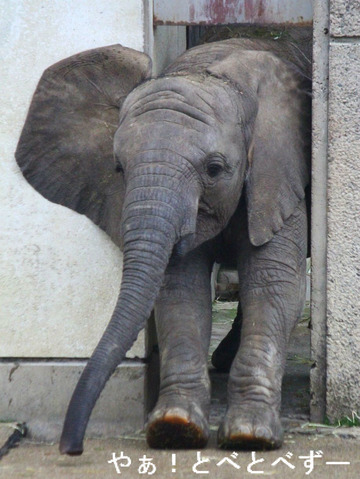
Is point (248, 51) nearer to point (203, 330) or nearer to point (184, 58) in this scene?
point (184, 58)

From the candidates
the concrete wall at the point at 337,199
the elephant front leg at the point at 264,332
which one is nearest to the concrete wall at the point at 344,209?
the concrete wall at the point at 337,199

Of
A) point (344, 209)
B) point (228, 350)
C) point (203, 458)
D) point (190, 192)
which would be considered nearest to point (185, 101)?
point (190, 192)

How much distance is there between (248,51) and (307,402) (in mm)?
1623

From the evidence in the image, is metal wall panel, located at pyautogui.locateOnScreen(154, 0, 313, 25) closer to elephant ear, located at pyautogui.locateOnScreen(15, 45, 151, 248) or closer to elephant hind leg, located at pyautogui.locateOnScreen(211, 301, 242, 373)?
elephant ear, located at pyautogui.locateOnScreen(15, 45, 151, 248)

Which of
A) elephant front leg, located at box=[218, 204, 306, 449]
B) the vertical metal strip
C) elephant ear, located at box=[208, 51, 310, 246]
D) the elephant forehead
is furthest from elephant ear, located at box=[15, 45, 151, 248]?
the vertical metal strip

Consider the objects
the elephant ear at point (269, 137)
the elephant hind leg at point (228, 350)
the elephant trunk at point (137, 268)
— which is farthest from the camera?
the elephant hind leg at point (228, 350)

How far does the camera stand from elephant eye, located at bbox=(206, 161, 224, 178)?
409 cm

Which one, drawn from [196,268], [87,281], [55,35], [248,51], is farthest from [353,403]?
[55,35]

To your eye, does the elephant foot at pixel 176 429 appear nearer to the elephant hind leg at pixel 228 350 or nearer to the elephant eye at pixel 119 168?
the elephant eye at pixel 119 168

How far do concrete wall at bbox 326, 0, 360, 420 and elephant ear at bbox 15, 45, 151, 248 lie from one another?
2.82 ft

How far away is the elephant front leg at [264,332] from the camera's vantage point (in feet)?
13.2

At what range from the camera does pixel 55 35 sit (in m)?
4.59

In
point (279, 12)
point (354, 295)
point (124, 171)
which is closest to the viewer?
point (124, 171)

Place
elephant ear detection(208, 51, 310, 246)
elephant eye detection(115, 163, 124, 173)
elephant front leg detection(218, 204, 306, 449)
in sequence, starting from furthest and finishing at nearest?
elephant ear detection(208, 51, 310, 246) < elephant eye detection(115, 163, 124, 173) < elephant front leg detection(218, 204, 306, 449)
